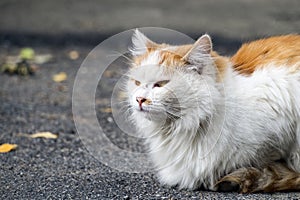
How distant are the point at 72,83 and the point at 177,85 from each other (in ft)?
11.4

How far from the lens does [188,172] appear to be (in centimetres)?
331

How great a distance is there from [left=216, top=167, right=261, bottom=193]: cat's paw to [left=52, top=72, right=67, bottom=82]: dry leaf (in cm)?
369

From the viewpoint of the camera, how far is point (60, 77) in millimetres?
Result: 6633

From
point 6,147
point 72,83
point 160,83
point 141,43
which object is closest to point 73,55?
point 72,83

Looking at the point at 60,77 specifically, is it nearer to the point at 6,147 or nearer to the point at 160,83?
the point at 6,147

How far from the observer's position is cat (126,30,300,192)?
3.14 metres

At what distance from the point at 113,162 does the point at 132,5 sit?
680 cm

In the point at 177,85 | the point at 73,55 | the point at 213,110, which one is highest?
the point at 177,85

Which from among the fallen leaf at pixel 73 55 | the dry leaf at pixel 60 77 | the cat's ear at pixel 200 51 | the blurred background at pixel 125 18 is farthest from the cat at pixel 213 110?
the fallen leaf at pixel 73 55

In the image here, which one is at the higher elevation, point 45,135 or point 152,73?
point 152,73

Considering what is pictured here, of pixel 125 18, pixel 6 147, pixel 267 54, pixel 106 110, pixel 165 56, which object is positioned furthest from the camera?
pixel 125 18

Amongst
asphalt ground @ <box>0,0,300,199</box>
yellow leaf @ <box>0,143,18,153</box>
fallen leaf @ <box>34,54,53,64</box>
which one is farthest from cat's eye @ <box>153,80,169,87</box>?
fallen leaf @ <box>34,54,53,64</box>

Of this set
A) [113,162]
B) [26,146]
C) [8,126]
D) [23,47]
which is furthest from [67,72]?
[113,162]

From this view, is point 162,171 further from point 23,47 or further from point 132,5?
point 132,5
